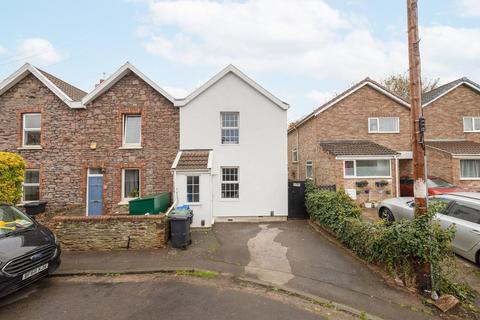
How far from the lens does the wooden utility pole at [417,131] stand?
488 centimetres

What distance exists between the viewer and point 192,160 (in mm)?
10359

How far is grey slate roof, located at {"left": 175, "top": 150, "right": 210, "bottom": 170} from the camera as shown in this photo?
32.5 feet

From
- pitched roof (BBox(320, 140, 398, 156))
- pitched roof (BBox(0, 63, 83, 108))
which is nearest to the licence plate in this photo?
pitched roof (BBox(0, 63, 83, 108))

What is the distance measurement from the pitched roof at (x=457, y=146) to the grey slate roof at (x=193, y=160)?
49.6 feet

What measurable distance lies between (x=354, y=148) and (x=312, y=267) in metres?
10.3

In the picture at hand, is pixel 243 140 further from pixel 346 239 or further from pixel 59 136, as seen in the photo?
pixel 59 136

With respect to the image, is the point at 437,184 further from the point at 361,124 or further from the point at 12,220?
the point at 12,220

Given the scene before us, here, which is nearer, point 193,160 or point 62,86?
point 193,160

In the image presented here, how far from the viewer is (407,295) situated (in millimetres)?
4785

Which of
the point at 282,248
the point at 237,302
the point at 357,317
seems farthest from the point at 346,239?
the point at 237,302

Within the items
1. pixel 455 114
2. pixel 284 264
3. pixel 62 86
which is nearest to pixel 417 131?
pixel 284 264

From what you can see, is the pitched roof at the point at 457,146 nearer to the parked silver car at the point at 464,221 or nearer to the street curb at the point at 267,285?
the parked silver car at the point at 464,221

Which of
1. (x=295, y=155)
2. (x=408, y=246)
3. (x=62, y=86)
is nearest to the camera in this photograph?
(x=408, y=246)

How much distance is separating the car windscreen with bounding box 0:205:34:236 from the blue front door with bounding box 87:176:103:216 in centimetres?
531
